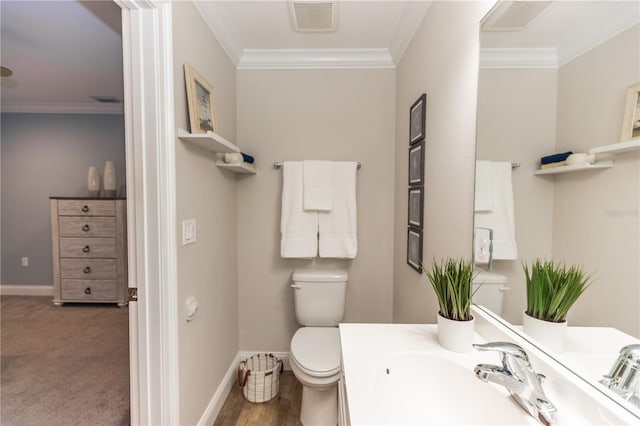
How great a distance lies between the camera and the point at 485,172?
959mm

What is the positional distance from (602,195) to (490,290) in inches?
18.3

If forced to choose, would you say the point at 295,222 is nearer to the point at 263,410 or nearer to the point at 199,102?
the point at 199,102

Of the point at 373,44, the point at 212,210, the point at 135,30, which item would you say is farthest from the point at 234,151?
the point at 373,44

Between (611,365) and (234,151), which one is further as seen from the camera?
(234,151)

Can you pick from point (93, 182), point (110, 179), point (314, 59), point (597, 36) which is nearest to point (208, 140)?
point (314, 59)

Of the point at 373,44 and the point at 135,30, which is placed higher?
the point at 373,44

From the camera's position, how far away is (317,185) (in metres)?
1.99

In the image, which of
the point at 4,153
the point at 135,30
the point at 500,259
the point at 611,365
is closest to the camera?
the point at 611,365

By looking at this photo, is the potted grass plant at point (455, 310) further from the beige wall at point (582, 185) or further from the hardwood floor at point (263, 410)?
the hardwood floor at point (263, 410)

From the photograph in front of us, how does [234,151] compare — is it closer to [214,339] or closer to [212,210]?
[212,210]

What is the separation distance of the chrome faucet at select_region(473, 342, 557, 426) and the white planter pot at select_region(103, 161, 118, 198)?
3.77 meters

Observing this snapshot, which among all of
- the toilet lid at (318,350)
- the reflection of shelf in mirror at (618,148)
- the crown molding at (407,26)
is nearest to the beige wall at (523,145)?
the reflection of shelf in mirror at (618,148)

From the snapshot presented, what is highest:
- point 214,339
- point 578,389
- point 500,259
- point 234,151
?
point 234,151

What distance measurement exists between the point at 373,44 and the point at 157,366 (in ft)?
7.14
